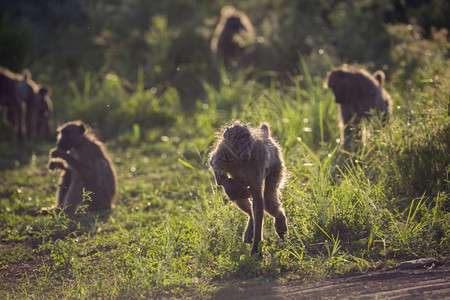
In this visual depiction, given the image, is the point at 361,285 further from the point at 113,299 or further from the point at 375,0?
the point at 375,0

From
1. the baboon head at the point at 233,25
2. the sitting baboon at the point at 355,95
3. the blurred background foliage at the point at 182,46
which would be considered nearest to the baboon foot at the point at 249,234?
the sitting baboon at the point at 355,95

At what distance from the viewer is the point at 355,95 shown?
A: 302 inches

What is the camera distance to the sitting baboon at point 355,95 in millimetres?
7570

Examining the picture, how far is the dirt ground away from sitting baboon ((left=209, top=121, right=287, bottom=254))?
1.72ft

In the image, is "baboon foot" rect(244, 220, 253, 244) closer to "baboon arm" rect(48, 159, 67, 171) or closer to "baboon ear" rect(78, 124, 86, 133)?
"baboon arm" rect(48, 159, 67, 171)

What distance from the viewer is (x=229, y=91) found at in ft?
34.9

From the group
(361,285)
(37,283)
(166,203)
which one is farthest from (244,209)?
(166,203)

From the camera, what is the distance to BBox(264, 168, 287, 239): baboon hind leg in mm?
5000

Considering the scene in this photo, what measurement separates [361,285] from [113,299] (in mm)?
1710

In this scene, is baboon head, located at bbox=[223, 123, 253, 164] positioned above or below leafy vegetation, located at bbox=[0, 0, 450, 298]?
above

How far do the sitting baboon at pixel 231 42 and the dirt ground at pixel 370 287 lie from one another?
840 centimetres

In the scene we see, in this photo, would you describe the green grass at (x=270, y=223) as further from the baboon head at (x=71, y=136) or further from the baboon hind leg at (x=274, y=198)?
the baboon head at (x=71, y=136)

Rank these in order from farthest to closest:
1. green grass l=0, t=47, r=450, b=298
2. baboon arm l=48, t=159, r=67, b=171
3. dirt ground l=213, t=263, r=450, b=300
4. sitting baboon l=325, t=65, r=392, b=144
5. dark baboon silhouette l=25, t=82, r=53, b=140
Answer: dark baboon silhouette l=25, t=82, r=53, b=140 → sitting baboon l=325, t=65, r=392, b=144 → baboon arm l=48, t=159, r=67, b=171 → green grass l=0, t=47, r=450, b=298 → dirt ground l=213, t=263, r=450, b=300

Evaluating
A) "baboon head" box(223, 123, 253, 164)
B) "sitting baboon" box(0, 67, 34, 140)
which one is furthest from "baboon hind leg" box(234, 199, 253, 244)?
"sitting baboon" box(0, 67, 34, 140)
